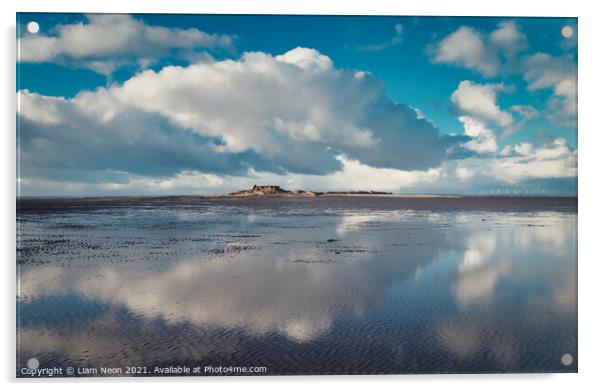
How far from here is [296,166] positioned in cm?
1041

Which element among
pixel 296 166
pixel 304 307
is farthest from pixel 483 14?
pixel 304 307

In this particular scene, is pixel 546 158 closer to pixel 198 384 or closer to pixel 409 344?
pixel 409 344

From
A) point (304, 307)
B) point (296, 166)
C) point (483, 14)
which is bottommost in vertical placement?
point (304, 307)

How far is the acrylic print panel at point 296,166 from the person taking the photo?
6.28 metres

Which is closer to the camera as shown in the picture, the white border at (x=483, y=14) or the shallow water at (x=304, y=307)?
the shallow water at (x=304, y=307)

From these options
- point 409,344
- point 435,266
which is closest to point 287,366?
point 409,344

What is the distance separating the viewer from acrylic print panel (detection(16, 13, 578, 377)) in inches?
247

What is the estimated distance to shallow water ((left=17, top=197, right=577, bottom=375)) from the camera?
610 centimetres

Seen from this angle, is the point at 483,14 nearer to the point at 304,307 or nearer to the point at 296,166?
the point at 296,166

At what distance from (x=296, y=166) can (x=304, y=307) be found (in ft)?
13.8

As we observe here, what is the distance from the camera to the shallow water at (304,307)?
20.0ft

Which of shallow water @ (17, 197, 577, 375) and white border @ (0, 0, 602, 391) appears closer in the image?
shallow water @ (17, 197, 577, 375)

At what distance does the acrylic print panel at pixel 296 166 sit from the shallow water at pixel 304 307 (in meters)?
0.04

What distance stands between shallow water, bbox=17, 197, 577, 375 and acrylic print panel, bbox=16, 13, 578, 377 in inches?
1.5
